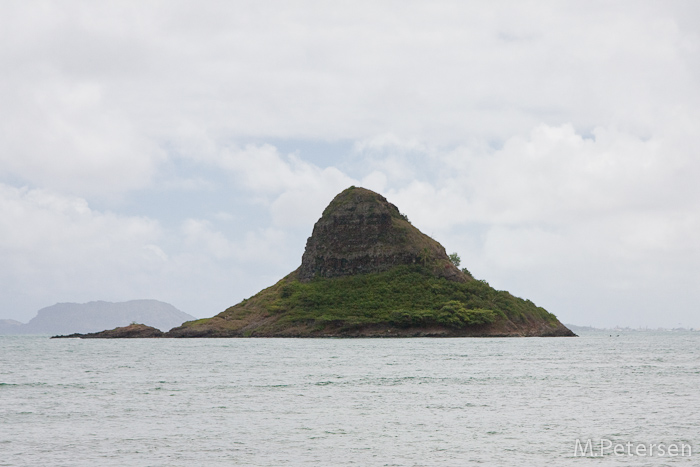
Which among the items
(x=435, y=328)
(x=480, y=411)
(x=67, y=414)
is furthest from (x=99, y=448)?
(x=435, y=328)

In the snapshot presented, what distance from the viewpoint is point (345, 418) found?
38.5 m

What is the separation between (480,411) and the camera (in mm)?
40875

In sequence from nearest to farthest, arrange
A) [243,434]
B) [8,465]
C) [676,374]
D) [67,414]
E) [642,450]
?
[8,465]
[642,450]
[243,434]
[67,414]
[676,374]

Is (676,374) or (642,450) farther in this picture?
(676,374)

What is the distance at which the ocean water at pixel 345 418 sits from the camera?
28781 mm

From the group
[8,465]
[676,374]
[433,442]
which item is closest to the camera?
[8,465]

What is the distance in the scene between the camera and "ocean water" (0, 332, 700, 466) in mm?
28781

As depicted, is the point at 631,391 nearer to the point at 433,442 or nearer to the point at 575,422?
the point at 575,422

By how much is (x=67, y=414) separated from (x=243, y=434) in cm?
1263

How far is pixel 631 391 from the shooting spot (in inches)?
2010

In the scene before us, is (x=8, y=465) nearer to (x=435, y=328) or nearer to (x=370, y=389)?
(x=370, y=389)

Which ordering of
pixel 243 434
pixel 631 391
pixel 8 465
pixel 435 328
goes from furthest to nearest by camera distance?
1. pixel 435 328
2. pixel 631 391
3. pixel 243 434
4. pixel 8 465

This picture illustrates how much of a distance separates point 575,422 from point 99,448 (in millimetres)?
23468

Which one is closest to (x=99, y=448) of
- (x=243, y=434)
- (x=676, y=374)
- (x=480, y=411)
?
(x=243, y=434)
